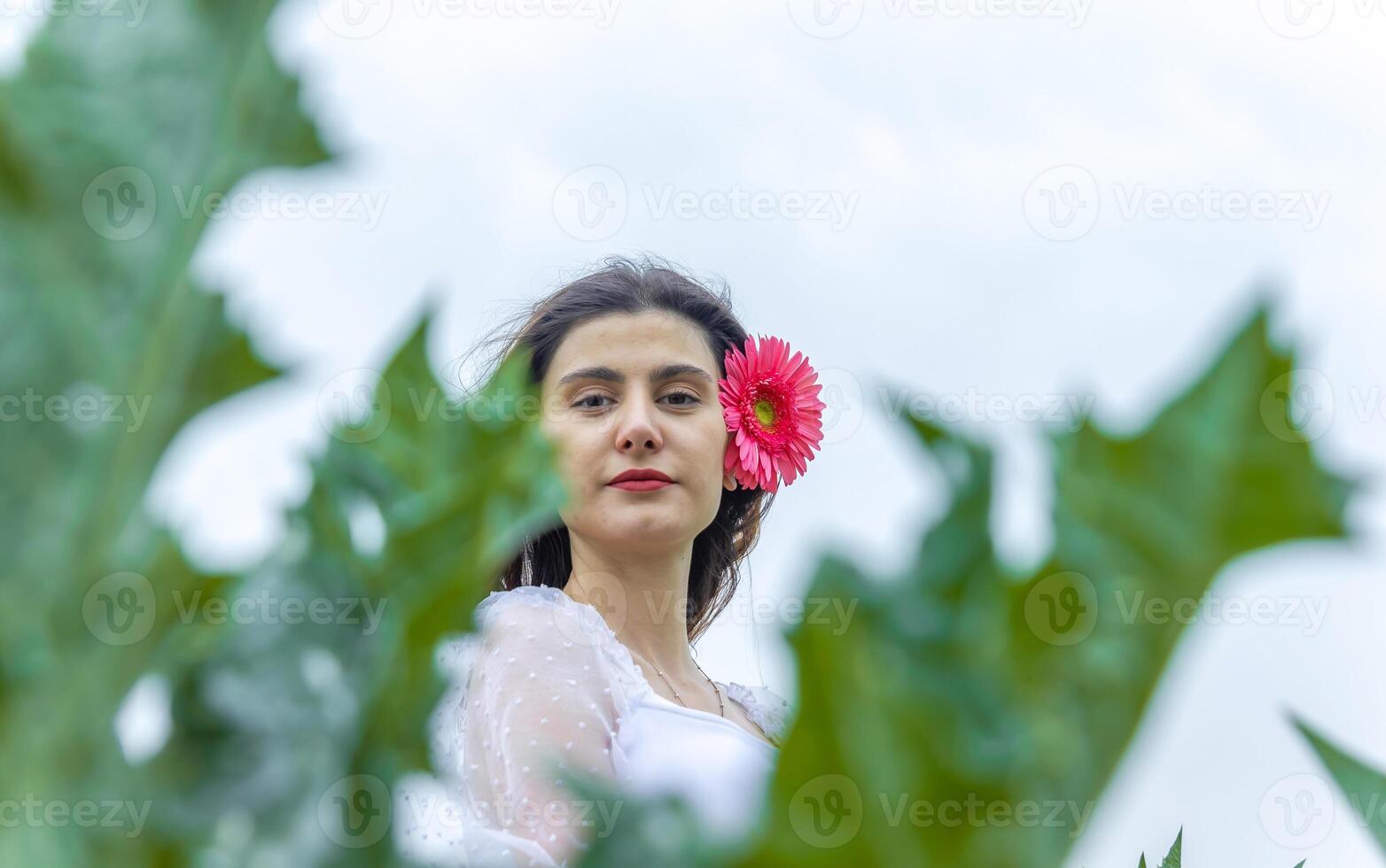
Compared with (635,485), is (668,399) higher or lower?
higher

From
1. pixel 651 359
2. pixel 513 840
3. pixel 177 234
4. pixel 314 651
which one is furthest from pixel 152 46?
pixel 651 359

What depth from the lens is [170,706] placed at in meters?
0.32

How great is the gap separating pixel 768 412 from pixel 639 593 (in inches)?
22.4

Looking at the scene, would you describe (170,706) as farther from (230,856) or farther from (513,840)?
(513,840)

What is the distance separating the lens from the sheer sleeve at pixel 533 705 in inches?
89.7

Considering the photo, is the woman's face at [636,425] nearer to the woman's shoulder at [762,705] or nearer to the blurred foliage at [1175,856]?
the woman's shoulder at [762,705]

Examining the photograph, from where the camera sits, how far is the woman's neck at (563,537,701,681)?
2820 millimetres

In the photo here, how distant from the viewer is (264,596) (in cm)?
34

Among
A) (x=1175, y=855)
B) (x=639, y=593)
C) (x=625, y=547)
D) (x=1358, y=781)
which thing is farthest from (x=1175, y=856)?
(x=639, y=593)

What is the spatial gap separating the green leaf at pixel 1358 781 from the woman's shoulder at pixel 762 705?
2.90 meters

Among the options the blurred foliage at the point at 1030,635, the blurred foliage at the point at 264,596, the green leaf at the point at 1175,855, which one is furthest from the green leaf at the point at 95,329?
the green leaf at the point at 1175,855

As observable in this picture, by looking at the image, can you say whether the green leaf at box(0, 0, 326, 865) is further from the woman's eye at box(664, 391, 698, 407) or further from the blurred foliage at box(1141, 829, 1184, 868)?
the woman's eye at box(664, 391, 698, 407)

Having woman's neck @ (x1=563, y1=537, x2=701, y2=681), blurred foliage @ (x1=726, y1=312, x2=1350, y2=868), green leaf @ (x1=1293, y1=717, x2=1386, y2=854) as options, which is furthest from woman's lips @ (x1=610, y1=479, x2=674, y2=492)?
blurred foliage @ (x1=726, y1=312, x2=1350, y2=868)

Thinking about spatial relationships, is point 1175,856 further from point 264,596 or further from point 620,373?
point 620,373
